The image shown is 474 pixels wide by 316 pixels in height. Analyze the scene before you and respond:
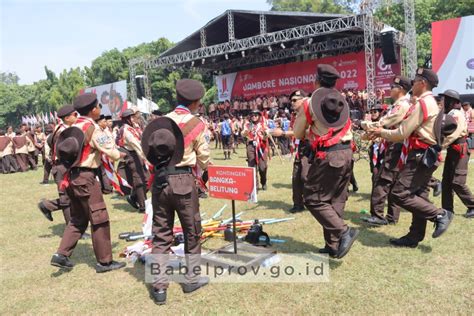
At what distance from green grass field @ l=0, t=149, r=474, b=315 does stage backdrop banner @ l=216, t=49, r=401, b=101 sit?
53.6 ft

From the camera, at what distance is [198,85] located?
165 inches

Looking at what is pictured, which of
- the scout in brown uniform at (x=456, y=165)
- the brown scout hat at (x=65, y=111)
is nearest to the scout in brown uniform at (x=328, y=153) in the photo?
the scout in brown uniform at (x=456, y=165)

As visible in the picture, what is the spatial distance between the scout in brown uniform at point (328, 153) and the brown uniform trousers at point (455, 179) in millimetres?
2423

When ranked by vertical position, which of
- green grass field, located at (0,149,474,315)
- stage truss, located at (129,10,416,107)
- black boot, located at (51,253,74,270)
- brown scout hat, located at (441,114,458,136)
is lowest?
green grass field, located at (0,149,474,315)

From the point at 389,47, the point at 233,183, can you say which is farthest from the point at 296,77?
the point at 233,183

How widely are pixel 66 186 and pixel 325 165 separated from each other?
296 cm

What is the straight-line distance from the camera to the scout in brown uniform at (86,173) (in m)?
4.50

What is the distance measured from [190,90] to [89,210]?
185cm

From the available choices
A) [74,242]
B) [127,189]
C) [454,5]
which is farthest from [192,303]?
[454,5]

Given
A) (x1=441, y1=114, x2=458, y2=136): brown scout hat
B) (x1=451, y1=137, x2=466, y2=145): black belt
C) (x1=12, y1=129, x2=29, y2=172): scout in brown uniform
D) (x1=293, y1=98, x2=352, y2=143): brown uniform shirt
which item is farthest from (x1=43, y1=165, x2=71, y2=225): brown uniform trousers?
(x1=12, y1=129, x2=29, y2=172): scout in brown uniform

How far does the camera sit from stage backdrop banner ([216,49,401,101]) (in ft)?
70.3

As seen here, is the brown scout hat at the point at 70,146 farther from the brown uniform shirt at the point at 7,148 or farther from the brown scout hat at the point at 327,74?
the brown uniform shirt at the point at 7,148

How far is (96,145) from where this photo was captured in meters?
4.59

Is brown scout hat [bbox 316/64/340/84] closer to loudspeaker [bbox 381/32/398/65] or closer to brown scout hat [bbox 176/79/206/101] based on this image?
brown scout hat [bbox 176/79/206/101]
